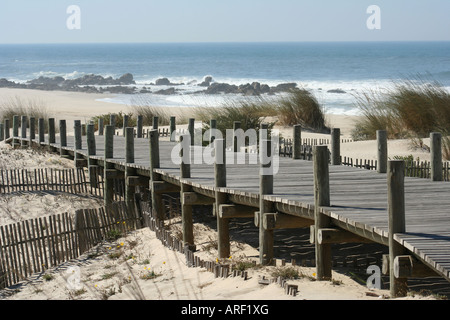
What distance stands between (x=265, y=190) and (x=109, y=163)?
233 inches

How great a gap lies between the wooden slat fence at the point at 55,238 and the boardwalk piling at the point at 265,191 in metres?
3.60

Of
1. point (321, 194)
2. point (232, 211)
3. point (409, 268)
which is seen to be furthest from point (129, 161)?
point (409, 268)

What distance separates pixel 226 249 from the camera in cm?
1116

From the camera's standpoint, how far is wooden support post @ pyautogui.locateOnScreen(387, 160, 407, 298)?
299 inches

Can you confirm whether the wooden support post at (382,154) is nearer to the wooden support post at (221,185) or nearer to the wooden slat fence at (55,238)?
the wooden support post at (221,185)

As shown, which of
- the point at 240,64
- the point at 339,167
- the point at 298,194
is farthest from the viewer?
the point at 240,64

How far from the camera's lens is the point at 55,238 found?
1173cm

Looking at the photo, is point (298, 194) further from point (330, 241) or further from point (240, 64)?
point (240, 64)

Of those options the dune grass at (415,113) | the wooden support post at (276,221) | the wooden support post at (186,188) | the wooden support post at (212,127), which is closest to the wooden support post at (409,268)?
the wooden support post at (276,221)

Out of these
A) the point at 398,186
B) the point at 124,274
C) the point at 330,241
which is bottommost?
the point at 124,274

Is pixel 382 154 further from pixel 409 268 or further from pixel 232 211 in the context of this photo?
pixel 409 268

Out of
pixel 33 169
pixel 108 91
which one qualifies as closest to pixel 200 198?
pixel 33 169

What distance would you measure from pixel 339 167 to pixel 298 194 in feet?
9.85

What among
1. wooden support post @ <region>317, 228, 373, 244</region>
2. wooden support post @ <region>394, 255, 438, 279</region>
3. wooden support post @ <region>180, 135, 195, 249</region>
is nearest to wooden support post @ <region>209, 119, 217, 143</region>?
wooden support post @ <region>180, 135, 195, 249</region>
